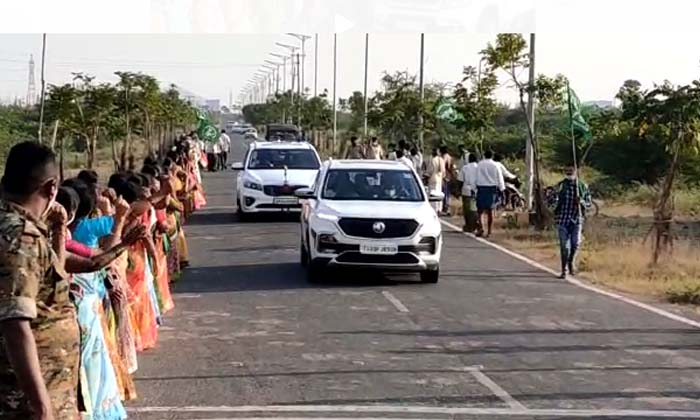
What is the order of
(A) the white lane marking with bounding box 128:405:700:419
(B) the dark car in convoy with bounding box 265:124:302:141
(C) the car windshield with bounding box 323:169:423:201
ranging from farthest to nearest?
(B) the dark car in convoy with bounding box 265:124:302:141, (C) the car windshield with bounding box 323:169:423:201, (A) the white lane marking with bounding box 128:405:700:419

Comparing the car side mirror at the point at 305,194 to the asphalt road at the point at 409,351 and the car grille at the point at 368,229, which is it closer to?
the asphalt road at the point at 409,351

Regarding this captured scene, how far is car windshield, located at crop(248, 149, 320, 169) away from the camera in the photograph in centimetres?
2583

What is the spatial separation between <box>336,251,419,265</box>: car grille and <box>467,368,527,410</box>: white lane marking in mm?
5507

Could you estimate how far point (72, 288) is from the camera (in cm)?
712

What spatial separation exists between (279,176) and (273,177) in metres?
0.16

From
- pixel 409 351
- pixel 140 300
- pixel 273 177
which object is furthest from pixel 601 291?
pixel 273 177

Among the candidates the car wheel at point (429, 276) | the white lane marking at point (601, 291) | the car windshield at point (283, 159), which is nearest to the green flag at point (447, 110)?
the car windshield at point (283, 159)

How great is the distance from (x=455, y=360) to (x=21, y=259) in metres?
6.18

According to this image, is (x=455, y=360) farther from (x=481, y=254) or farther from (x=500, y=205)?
(x=500, y=205)

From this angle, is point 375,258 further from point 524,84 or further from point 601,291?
point 524,84

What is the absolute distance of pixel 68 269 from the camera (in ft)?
19.7

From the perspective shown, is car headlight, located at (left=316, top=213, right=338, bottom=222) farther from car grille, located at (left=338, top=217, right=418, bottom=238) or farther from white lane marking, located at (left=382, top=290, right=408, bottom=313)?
white lane marking, located at (left=382, top=290, right=408, bottom=313)

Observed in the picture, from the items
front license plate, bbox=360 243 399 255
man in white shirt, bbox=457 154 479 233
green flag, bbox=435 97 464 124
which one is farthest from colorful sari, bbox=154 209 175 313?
green flag, bbox=435 97 464 124

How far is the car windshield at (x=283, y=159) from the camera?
2583 cm
